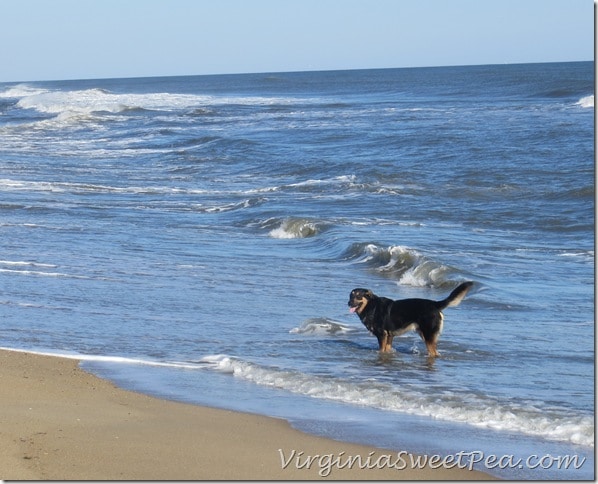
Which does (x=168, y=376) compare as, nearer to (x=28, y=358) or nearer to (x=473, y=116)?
(x=28, y=358)

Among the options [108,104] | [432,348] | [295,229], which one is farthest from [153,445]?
[108,104]

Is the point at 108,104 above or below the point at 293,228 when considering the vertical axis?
below

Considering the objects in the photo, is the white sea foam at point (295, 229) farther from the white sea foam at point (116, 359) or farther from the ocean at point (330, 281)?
the white sea foam at point (116, 359)

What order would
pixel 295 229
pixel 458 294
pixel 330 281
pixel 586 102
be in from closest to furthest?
pixel 458 294
pixel 330 281
pixel 295 229
pixel 586 102

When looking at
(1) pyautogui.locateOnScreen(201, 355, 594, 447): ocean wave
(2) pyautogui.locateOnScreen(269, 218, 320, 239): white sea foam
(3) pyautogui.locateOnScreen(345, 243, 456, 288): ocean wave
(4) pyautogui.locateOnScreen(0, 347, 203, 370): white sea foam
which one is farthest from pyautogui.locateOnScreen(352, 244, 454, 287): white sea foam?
(4) pyautogui.locateOnScreen(0, 347, 203, 370): white sea foam

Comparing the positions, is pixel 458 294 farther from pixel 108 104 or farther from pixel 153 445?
pixel 108 104

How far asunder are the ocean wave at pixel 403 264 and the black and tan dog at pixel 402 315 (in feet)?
9.16

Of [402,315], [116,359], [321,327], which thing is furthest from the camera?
[321,327]

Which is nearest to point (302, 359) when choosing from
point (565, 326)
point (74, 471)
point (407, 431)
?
point (407, 431)

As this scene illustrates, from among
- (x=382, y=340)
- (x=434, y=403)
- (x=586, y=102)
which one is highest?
(x=434, y=403)

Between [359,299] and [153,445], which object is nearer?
[153,445]

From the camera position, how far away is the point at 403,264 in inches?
488

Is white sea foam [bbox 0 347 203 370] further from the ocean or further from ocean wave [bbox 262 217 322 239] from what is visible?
ocean wave [bbox 262 217 322 239]

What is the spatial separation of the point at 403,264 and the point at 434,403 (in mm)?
5843
